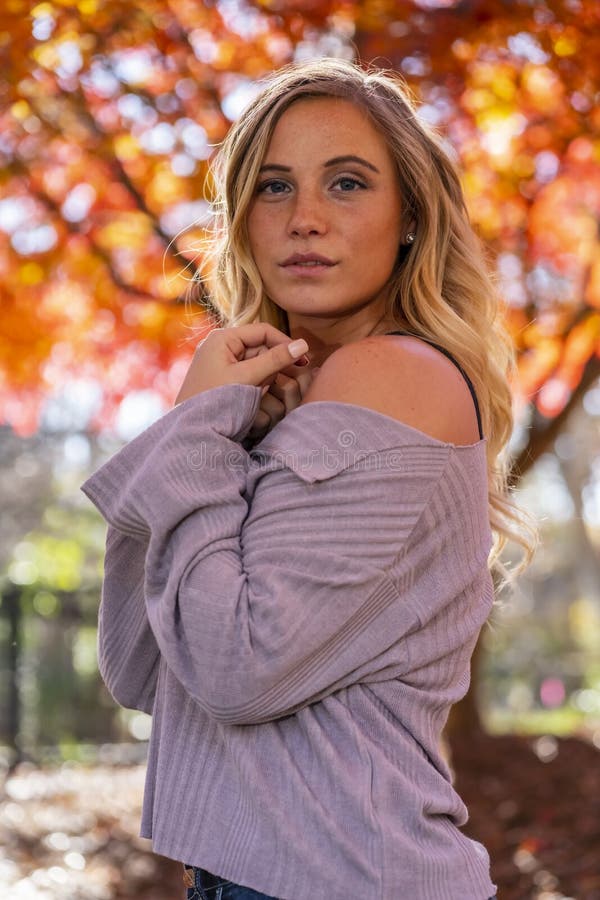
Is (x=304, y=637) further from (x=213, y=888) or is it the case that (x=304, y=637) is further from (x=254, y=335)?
(x=254, y=335)

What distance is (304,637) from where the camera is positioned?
1.69 metres

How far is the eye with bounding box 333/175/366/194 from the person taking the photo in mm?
2084

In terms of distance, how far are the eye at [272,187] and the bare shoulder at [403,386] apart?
39cm

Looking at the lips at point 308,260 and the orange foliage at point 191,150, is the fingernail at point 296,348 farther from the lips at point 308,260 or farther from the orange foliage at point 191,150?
the orange foliage at point 191,150

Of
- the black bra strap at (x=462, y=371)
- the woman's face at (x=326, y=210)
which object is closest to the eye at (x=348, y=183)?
the woman's face at (x=326, y=210)

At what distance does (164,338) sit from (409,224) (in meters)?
4.71

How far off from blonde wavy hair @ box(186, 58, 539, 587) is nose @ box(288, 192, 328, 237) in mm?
127

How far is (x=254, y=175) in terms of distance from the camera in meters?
2.13

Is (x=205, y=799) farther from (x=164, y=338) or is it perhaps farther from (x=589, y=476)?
(x=589, y=476)

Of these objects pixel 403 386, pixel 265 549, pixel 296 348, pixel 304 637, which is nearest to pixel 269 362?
pixel 296 348

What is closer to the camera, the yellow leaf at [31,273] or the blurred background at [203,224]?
the blurred background at [203,224]

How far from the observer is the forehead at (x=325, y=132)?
2.09 meters

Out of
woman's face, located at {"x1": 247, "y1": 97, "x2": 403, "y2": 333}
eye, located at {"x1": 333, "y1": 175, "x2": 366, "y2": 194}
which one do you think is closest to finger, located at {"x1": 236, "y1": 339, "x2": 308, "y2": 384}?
woman's face, located at {"x1": 247, "y1": 97, "x2": 403, "y2": 333}

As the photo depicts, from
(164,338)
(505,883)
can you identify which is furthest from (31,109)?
(505,883)
